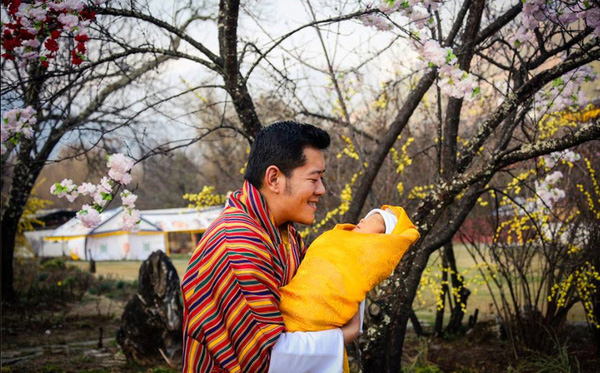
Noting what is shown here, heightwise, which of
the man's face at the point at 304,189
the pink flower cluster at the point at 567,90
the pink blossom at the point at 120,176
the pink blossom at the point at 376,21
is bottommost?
the man's face at the point at 304,189

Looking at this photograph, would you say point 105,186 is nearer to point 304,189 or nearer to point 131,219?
point 131,219

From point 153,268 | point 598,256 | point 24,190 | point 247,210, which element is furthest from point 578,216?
point 24,190

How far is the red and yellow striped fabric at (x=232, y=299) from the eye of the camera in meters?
1.57

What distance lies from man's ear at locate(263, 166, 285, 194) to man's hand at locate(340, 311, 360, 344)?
505 mm

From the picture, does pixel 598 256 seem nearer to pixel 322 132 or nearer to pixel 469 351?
pixel 469 351

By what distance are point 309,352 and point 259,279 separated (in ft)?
0.87

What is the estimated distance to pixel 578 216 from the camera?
20.3 ft

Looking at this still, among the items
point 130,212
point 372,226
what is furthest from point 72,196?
point 372,226

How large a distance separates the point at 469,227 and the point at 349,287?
6669 mm

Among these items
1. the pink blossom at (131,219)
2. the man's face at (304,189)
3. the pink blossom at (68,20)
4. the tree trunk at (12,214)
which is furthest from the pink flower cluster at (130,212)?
the tree trunk at (12,214)

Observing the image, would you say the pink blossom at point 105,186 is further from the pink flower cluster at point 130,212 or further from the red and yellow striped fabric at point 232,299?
the red and yellow striped fabric at point 232,299

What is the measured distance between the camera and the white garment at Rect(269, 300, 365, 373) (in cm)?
157

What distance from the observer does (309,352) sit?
5.26 feet

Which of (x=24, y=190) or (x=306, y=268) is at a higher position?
(x=24, y=190)
